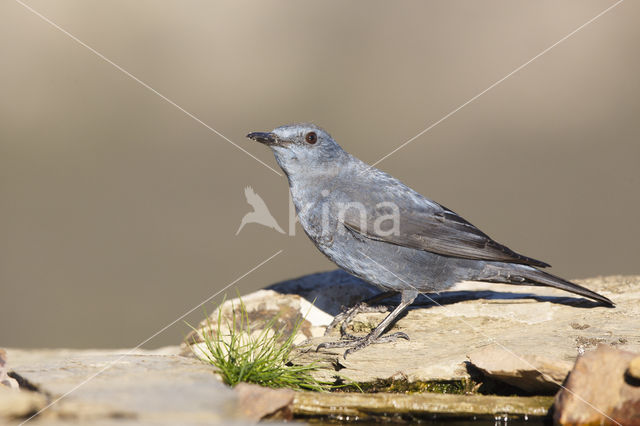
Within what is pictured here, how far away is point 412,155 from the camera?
14.0 metres

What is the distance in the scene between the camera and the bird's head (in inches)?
250

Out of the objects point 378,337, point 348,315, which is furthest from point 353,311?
point 378,337

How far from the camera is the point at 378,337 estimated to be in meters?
5.94

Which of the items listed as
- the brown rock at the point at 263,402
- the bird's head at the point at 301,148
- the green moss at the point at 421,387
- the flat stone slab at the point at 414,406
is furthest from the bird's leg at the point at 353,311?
A: the brown rock at the point at 263,402

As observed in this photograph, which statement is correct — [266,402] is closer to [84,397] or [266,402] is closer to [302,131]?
[84,397]

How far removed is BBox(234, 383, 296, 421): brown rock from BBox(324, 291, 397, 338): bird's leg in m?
1.89

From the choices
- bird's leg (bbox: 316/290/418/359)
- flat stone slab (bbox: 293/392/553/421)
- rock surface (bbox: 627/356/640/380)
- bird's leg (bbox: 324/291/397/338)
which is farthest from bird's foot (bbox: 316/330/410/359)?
rock surface (bbox: 627/356/640/380)

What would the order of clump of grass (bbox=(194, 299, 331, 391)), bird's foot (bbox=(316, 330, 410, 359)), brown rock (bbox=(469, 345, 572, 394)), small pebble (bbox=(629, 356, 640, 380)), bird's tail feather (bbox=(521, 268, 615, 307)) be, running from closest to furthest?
small pebble (bbox=(629, 356, 640, 380)), brown rock (bbox=(469, 345, 572, 394)), clump of grass (bbox=(194, 299, 331, 391)), bird's foot (bbox=(316, 330, 410, 359)), bird's tail feather (bbox=(521, 268, 615, 307))

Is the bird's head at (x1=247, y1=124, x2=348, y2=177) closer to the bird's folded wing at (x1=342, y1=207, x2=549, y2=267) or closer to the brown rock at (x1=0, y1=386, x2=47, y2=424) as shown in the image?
the bird's folded wing at (x1=342, y1=207, x2=549, y2=267)

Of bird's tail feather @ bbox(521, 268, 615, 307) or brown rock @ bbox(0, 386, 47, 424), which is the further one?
bird's tail feather @ bbox(521, 268, 615, 307)

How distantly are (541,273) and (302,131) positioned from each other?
2.46 metres

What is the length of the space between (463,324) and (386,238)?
100 centimetres

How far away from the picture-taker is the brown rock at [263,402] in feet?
13.9

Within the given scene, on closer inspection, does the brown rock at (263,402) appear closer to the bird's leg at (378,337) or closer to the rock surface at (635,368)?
the bird's leg at (378,337)
